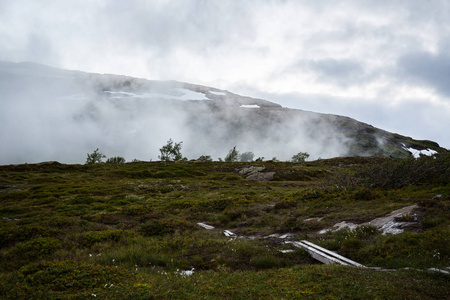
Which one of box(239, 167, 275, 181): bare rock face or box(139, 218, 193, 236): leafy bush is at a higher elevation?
box(139, 218, 193, 236): leafy bush

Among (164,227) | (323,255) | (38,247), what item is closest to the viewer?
(323,255)

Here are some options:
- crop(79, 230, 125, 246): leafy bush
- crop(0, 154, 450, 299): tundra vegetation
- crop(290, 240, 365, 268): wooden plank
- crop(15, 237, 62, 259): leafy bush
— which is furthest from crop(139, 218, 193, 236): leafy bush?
crop(290, 240, 365, 268): wooden plank

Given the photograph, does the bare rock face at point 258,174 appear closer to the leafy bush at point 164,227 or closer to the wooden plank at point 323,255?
the leafy bush at point 164,227

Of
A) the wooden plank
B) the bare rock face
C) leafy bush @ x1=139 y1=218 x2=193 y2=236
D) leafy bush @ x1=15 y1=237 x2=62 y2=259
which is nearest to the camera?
the wooden plank

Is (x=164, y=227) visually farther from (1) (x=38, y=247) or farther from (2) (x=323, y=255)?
(2) (x=323, y=255)

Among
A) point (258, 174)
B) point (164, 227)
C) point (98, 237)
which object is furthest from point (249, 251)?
point (258, 174)

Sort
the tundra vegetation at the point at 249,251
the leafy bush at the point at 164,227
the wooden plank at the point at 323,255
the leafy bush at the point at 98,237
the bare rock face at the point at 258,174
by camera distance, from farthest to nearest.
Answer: the bare rock face at the point at 258,174, the leafy bush at the point at 164,227, the leafy bush at the point at 98,237, the wooden plank at the point at 323,255, the tundra vegetation at the point at 249,251

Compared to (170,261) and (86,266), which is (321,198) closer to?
(170,261)

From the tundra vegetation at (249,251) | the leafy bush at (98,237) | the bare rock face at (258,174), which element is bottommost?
the bare rock face at (258,174)

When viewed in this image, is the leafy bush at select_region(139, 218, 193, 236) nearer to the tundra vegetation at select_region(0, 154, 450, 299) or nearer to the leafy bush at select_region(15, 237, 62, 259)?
the tundra vegetation at select_region(0, 154, 450, 299)

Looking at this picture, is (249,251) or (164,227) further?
(164,227)

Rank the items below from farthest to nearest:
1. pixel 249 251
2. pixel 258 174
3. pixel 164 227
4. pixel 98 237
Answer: pixel 258 174
pixel 164 227
pixel 98 237
pixel 249 251

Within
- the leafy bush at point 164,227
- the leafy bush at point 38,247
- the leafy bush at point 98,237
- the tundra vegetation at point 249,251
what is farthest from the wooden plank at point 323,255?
the leafy bush at point 38,247

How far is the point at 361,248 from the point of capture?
30.4 ft
